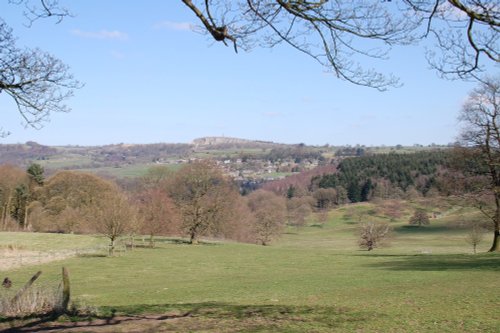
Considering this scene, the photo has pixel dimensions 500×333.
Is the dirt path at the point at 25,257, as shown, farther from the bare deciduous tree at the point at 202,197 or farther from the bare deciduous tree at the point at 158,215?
the bare deciduous tree at the point at 202,197

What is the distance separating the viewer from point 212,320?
9.93 m

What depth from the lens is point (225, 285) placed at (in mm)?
19625

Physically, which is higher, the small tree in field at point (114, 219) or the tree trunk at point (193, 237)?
the small tree in field at point (114, 219)

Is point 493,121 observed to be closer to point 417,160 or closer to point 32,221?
point 32,221

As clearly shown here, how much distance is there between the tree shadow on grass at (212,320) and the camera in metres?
9.01

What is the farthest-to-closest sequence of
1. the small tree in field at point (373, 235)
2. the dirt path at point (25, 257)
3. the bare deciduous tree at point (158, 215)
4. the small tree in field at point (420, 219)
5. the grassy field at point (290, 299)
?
the small tree in field at point (420, 219) < the small tree in field at point (373, 235) < the bare deciduous tree at point (158, 215) < the dirt path at point (25, 257) < the grassy field at point (290, 299)

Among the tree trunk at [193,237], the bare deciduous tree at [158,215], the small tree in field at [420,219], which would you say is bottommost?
the small tree in field at [420,219]

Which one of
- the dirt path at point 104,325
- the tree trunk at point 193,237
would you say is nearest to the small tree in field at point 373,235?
the tree trunk at point 193,237

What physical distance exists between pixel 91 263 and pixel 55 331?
26.1m

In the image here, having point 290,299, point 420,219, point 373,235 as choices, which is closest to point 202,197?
point 373,235

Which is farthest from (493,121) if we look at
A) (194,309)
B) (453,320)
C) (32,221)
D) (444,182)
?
(32,221)

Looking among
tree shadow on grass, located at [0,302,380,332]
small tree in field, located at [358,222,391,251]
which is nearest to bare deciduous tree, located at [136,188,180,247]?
small tree in field, located at [358,222,391,251]

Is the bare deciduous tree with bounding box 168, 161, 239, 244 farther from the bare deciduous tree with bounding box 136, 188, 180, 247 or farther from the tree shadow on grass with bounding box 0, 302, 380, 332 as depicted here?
the tree shadow on grass with bounding box 0, 302, 380, 332

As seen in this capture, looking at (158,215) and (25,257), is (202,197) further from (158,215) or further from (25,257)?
(25,257)
